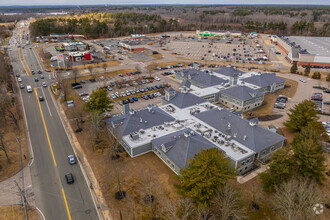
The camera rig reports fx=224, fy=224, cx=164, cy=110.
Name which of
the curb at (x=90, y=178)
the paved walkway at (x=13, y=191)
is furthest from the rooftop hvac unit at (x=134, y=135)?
the paved walkway at (x=13, y=191)

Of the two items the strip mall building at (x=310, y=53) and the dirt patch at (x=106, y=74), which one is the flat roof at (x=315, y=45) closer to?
the strip mall building at (x=310, y=53)

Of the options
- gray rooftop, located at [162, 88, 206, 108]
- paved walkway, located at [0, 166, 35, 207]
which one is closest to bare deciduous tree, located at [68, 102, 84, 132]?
paved walkway, located at [0, 166, 35, 207]

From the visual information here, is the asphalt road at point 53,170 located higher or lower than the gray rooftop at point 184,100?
lower

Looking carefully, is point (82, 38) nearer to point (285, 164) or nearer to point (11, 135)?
point (11, 135)

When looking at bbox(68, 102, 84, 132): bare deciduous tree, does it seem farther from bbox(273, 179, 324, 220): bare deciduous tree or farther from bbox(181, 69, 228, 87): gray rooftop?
bbox(273, 179, 324, 220): bare deciduous tree

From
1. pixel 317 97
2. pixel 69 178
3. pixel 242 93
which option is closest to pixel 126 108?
pixel 69 178
